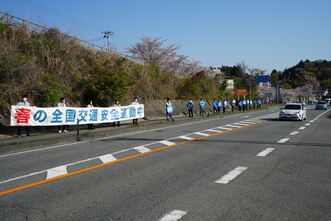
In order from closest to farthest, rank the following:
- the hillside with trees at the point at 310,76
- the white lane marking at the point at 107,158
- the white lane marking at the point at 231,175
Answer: the white lane marking at the point at 231,175
the white lane marking at the point at 107,158
the hillside with trees at the point at 310,76

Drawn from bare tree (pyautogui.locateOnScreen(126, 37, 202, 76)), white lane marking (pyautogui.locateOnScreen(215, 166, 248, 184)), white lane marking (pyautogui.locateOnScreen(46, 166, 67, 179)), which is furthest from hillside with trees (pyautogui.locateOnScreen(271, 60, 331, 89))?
white lane marking (pyautogui.locateOnScreen(46, 166, 67, 179))

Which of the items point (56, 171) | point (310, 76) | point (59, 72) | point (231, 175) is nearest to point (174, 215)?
point (231, 175)

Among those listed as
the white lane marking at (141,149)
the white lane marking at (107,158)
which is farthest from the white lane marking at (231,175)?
the white lane marking at (141,149)

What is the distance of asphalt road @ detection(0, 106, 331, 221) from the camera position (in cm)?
416

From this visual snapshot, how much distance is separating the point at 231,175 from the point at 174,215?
247 centimetres

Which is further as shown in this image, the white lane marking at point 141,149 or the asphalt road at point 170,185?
the white lane marking at point 141,149

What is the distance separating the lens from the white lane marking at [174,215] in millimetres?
3887

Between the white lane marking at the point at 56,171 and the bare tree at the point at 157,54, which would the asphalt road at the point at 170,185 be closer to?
the white lane marking at the point at 56,171

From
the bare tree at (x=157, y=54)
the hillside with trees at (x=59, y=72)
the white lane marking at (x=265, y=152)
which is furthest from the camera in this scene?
the bare tree at (x=157, y=54)

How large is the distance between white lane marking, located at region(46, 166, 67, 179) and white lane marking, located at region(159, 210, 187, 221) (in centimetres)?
341

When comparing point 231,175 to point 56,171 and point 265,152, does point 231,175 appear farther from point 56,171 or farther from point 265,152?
point 56,171

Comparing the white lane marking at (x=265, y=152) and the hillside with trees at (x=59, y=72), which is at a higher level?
the hillside with trees at (x=59, y=72)

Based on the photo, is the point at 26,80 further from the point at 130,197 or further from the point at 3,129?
the point at 130,197

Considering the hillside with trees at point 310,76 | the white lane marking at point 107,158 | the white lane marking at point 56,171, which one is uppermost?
the hillside with trees at point 310,76
